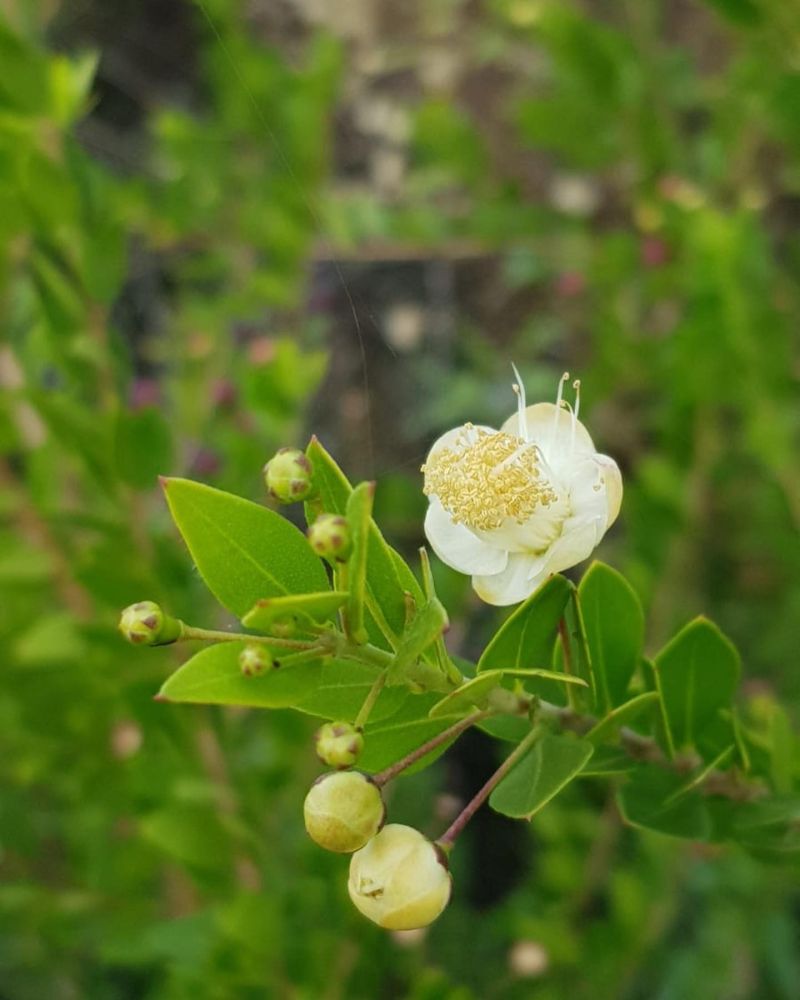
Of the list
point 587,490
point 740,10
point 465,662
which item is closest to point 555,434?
point 587,490

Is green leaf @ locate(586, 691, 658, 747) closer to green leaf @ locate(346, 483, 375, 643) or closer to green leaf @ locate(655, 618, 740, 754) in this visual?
green leaf @ locate(655, 618, 740, 754)

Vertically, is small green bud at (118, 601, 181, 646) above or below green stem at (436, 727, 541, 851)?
above

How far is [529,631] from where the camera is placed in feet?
2.05

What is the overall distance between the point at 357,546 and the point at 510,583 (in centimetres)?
18

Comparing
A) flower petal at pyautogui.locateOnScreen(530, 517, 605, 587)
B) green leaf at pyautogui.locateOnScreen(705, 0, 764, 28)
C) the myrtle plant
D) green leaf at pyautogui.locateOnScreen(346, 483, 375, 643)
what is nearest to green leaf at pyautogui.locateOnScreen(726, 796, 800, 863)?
the myrtle plant

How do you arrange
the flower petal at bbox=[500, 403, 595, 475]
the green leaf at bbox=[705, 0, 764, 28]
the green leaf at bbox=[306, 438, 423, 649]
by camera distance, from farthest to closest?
the green leaf at bbox=[705, 0, 764, 28], the flower petal at bbox=[500, 403, 595, 475], the green leaf at bbox=[306, 438, 423, 649]

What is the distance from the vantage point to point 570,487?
0.68 m

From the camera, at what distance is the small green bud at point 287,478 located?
552 millimetres

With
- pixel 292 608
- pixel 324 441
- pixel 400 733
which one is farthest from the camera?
pixel 324 441

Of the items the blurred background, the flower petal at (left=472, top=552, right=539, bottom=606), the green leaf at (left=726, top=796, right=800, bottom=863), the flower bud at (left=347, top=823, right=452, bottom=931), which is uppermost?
the flower petal at (left=472, top=552, right=539, bottom=606)

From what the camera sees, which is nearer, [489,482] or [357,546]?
[357,546]

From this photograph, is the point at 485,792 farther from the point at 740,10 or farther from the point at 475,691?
the point at 740,10

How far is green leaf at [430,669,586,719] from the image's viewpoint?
0.56 metres

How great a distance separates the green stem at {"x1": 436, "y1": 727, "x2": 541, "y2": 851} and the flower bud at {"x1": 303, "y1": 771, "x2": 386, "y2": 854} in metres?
0.05
